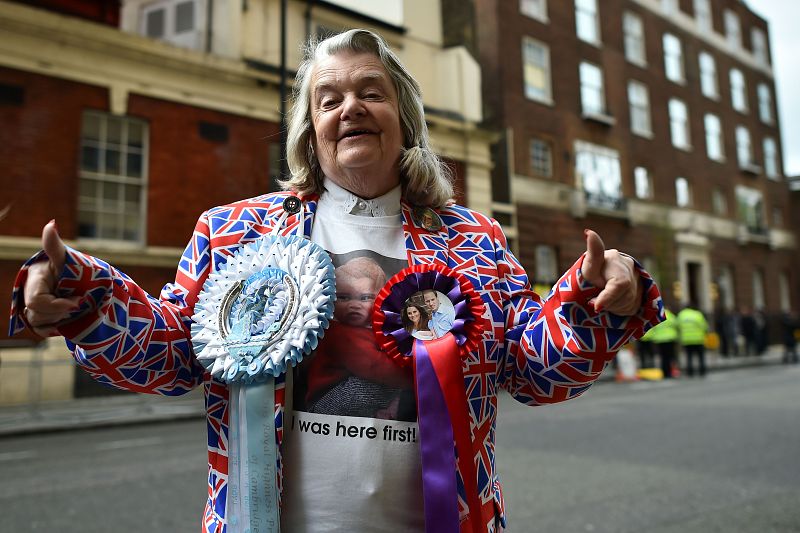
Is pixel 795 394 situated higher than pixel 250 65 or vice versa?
pixel 250 65

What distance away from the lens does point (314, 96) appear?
5.26ft

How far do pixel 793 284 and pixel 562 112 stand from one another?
2110 centimetres

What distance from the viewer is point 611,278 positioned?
48.1 inches

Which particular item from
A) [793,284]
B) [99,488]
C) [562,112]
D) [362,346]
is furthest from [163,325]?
[793,284]

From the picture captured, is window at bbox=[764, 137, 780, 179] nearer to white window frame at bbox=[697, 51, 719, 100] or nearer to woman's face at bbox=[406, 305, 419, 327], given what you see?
white window frame at bbox=[697, 51, 719, 100]

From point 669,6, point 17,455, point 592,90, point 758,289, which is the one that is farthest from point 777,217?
point 17,455

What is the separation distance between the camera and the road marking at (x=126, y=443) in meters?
7.52

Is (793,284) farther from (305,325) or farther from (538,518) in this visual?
(305,325)

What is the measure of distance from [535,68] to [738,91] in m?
19.1

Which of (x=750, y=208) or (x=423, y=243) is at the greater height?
(x=750, y=208)

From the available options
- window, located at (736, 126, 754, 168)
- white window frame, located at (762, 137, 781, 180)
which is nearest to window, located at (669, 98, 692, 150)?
window, located at (736, 126, 754, 168)

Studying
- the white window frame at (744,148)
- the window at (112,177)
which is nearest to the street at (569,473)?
the window at (112,177)

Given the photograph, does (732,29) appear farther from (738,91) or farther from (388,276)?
(388,276)

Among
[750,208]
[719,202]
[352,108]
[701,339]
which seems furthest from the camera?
[750,208]
